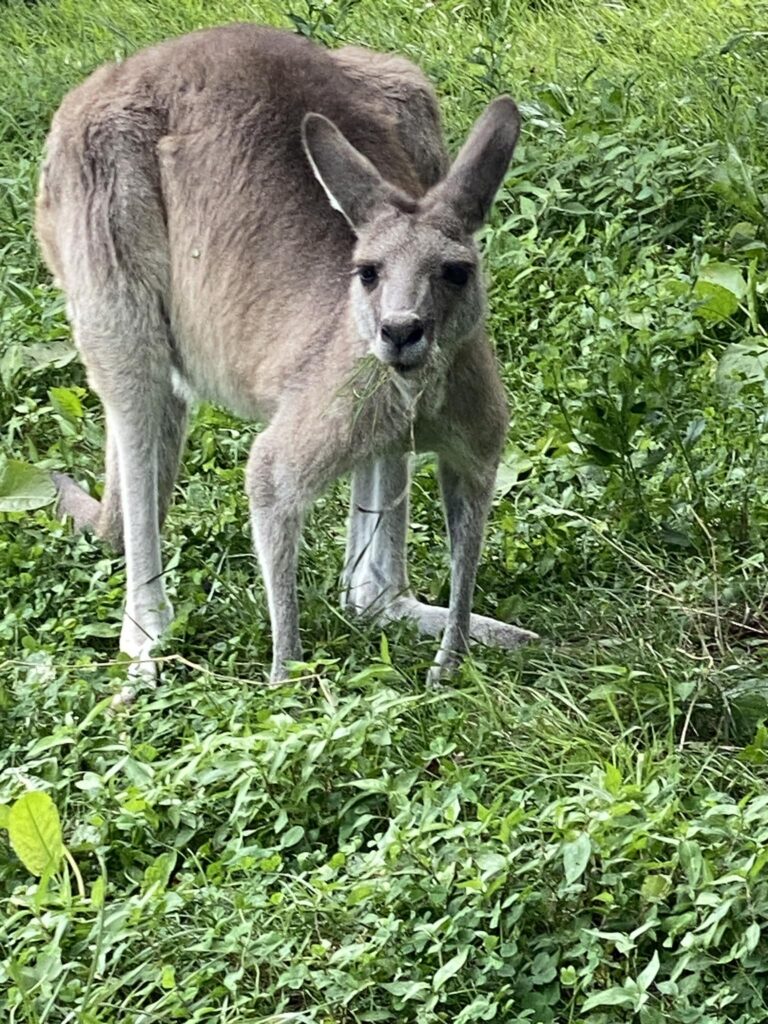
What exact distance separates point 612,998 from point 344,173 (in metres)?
1.88

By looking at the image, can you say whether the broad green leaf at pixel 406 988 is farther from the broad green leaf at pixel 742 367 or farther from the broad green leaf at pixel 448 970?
the broad green leaf at pixel 742 367

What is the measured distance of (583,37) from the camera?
23.8ft

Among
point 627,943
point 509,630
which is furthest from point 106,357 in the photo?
point 627,943

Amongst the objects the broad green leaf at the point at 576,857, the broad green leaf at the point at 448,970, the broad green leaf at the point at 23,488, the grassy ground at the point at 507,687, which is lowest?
the broad green leaf at the point at 23,488

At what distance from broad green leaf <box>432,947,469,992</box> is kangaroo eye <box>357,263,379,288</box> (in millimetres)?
1531

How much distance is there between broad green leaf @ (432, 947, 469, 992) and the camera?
3.01m

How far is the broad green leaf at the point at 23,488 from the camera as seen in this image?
4.88 metres

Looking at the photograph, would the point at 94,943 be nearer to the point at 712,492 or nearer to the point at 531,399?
the point at 712,492

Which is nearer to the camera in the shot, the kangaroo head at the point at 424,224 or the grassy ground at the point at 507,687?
the grassy ground at the point at 507,687

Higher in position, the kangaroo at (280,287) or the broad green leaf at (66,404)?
the kangaroo at (280,287)

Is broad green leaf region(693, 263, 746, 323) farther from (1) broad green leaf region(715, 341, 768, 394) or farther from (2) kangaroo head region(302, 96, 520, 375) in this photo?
(2) kangaroo head region(302, 96, 520, 375)

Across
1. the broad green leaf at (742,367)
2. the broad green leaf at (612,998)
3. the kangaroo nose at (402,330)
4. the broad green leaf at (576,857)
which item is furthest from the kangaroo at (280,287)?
the broad green leaf at (612,998)

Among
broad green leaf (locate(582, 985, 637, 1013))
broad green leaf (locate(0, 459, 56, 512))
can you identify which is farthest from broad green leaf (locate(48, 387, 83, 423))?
broad green leaf (locate(582, 985, 637, 1013))

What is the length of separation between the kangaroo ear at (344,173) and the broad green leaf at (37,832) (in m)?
1.41
